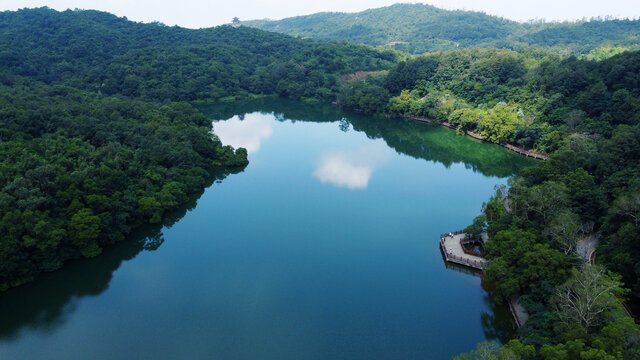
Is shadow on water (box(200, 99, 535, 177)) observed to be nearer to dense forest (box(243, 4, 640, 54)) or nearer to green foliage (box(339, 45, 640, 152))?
green foliage (box(339, 45, 640, 152))

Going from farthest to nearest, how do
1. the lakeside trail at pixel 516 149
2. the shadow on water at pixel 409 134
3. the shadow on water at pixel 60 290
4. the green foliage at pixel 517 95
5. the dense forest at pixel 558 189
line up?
the shadow on water at pixel 409 134
the lakeside trail at pixel 516 149
the green foliage at pixel 517 95
the shadow on water at pixel 60 290
the dense forest at pixel 558 189

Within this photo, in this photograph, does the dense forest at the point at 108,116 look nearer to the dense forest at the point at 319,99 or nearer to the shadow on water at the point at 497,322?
the dense forest at the point at 319,99

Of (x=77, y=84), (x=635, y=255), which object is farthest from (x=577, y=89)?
(x=77, y=84)

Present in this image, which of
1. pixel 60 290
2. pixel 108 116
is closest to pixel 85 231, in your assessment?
pixel 60 290

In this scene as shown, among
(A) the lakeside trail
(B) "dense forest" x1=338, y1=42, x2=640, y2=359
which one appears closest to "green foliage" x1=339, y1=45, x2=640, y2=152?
(B) "dense forest" x1=338, y1=42, x2=640, y2=359

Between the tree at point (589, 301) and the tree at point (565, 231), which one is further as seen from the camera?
the tree at point (565, 231)

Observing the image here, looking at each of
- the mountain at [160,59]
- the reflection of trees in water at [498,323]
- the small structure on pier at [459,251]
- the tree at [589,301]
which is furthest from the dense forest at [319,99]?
the reflection of trees in water at [498,323]

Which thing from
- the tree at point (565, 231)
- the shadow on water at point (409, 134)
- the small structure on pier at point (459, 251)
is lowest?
the shadow on water at point (409, 134)

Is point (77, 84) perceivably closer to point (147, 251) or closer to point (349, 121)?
point (349, 121)
